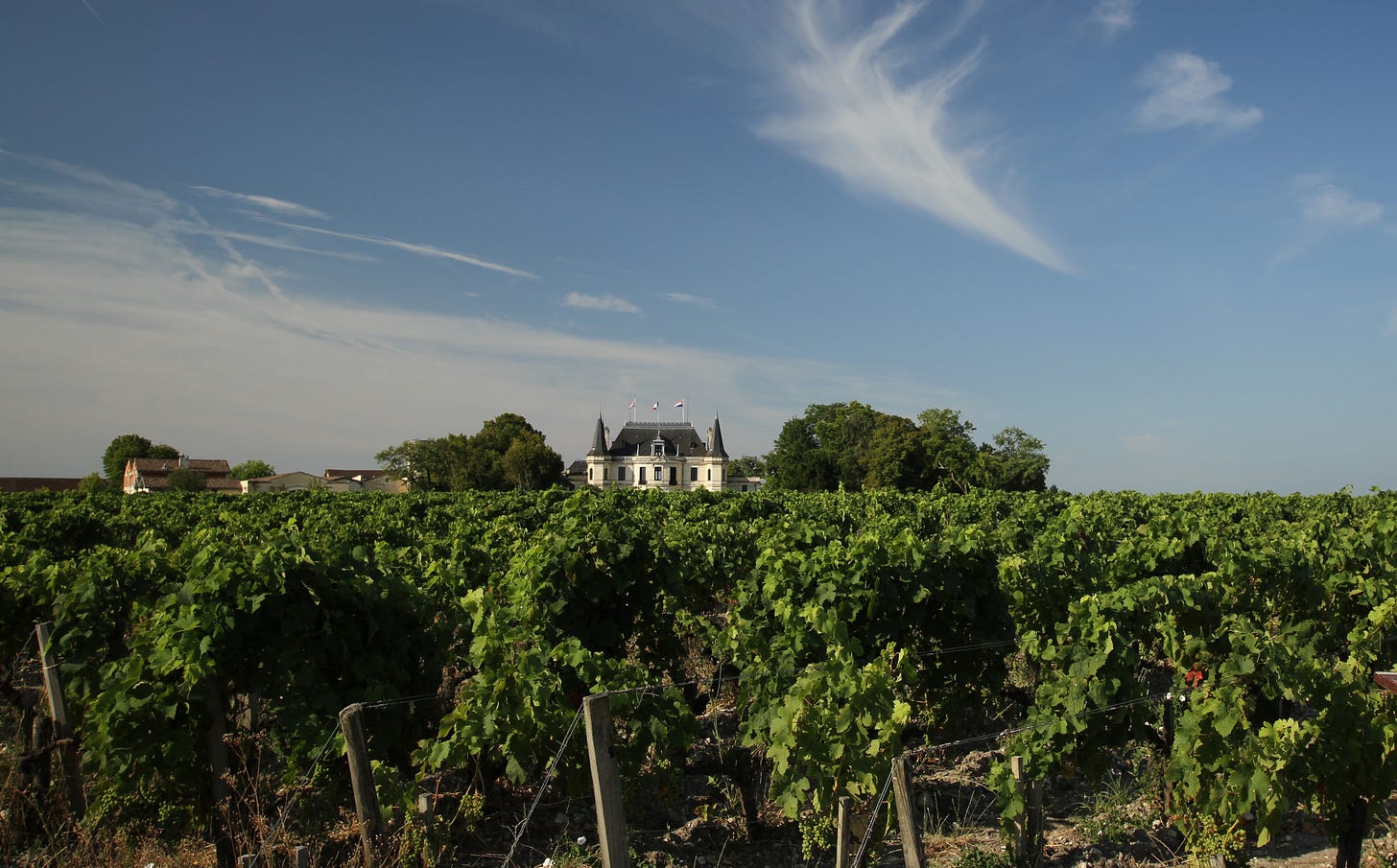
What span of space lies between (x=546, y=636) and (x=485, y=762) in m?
0.87

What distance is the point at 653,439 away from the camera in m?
116

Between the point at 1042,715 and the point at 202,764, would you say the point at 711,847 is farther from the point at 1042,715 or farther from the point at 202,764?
the point at 202,764

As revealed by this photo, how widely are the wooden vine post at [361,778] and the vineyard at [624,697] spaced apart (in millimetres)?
288

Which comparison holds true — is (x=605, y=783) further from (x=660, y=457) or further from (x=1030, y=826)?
(x=660, y=457)

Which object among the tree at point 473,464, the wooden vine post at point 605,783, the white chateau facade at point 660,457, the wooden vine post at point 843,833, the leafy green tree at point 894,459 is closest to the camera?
the wooden vine post at point 605,783

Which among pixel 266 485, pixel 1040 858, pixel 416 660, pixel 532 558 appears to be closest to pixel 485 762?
pixel 416 660

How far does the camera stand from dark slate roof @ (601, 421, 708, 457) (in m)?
115

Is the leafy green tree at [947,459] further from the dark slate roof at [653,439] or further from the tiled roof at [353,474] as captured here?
the tiled roof at [353,474]

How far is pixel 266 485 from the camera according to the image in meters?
106

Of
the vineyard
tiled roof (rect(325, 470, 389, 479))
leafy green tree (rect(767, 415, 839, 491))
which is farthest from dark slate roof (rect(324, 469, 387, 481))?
the vineyard

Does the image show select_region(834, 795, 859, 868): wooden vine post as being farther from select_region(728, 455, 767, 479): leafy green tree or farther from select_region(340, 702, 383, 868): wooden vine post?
select_region(728, 455, 767, 479): leafy green tree

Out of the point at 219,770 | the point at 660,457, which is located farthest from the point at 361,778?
the point at 660,457

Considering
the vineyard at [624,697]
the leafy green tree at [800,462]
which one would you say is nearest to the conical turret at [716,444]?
the leafy green tree at [800,462]

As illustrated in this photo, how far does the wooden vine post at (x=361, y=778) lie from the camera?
435 centimetres
